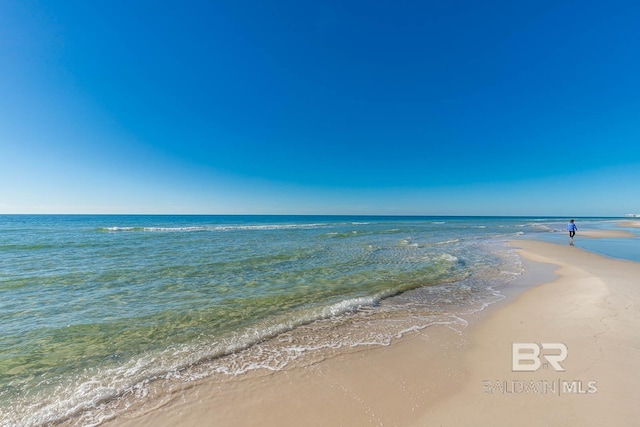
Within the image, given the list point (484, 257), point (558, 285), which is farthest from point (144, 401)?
point (484, 257)

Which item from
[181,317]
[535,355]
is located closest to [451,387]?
[535,355]

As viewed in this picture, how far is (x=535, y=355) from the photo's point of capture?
5035mm

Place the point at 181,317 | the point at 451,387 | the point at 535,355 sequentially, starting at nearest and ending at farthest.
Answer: the point at 451,387, the point at 535,355, the point at 181,317

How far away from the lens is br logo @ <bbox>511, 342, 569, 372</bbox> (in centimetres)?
463

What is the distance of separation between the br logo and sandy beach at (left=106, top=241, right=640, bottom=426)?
0.04m

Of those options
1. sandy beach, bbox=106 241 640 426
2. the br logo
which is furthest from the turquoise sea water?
the br logo

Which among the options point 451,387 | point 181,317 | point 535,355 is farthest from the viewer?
point 181,317

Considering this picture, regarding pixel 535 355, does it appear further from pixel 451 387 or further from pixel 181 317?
pixel 181 317

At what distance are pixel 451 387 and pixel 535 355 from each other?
2206 millimetres

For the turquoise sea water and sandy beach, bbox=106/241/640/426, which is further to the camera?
the turquoise sea water

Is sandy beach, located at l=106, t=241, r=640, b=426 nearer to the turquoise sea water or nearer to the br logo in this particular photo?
the br logo

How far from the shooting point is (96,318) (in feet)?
23.5

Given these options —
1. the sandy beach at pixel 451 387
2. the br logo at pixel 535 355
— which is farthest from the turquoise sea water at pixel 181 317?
the br logo at pixel 535 355

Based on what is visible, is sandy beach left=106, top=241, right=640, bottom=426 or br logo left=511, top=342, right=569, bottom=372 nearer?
sandy beach left=106, top=241, right=640, bottom=426
